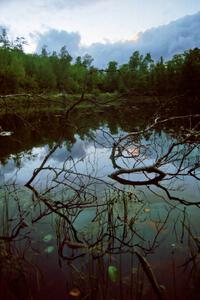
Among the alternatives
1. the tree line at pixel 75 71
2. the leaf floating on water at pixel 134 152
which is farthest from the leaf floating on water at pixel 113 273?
the tree line at pixel 75 71

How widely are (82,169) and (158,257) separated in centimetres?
658

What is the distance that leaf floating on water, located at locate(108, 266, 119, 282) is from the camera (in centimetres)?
456

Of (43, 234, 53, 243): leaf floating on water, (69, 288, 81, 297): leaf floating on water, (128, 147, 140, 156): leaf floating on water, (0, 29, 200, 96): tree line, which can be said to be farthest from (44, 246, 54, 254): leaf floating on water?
(0, 29, 200, 96): tree line

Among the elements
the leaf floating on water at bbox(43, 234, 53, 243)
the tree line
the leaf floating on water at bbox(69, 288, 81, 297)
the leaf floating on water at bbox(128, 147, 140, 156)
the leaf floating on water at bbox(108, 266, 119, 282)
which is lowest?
the leaf floating on water at bbox(69, 288, 81, 297)

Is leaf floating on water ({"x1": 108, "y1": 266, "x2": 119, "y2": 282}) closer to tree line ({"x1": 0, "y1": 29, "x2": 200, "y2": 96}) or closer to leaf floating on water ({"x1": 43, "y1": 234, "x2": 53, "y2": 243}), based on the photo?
leaf floating on water ({"x1": 43, "y1": 234, "x2": 53, "y2": 243})

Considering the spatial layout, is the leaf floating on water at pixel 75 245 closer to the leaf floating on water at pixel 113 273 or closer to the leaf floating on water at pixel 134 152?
the leaf floating on water at pixel 113 273

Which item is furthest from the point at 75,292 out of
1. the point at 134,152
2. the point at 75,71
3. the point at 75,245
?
the point at 75,71

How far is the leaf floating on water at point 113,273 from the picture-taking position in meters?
4.56

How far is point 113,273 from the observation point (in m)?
4.67

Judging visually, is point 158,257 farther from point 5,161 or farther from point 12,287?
point 5,161

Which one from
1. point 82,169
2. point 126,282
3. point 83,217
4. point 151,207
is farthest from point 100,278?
point 82,169

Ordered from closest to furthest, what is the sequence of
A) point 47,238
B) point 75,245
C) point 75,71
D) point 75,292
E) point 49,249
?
point 75,292
point 75,245
point 49,249
point 47,238
point 75,71

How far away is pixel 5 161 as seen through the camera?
13820 millimetres

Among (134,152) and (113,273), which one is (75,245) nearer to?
(113,273)
